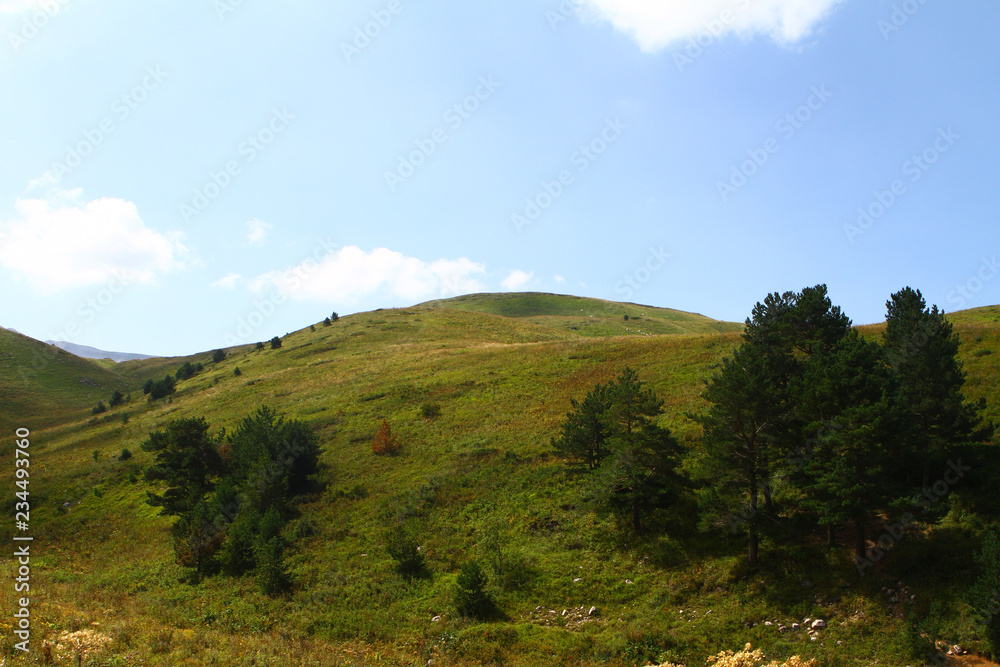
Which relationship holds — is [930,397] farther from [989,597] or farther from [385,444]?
[385,444]

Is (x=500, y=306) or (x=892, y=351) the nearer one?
(x=892, y=351)

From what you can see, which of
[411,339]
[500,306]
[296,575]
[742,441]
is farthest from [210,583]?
[500,306]

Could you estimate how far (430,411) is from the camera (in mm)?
43406

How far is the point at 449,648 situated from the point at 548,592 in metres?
5.05

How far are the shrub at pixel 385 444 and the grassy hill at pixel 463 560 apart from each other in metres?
0.86

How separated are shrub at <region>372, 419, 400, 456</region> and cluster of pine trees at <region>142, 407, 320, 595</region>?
4177 mm

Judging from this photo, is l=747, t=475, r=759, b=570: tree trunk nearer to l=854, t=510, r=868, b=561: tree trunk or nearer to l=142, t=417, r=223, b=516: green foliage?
l=854, t=510, r=868, b=561: tree trunk

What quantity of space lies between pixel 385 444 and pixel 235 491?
33.8ft

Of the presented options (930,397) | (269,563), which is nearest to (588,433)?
(930,397)

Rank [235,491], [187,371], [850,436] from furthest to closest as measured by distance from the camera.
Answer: [187,371]
[235,491]
[850,436]

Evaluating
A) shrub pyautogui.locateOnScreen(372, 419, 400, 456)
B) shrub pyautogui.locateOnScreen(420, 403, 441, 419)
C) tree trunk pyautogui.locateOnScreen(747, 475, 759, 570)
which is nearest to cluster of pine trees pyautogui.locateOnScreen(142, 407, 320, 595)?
shrub pyautogui.locateOnScreen(372, 419, 400, 456)

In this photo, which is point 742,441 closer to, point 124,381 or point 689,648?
point 689,648

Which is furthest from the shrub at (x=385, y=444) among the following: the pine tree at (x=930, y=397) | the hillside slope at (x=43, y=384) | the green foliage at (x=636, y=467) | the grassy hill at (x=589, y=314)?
the grassy hill at (x=589, y=314)

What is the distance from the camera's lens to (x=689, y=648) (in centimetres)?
1634
